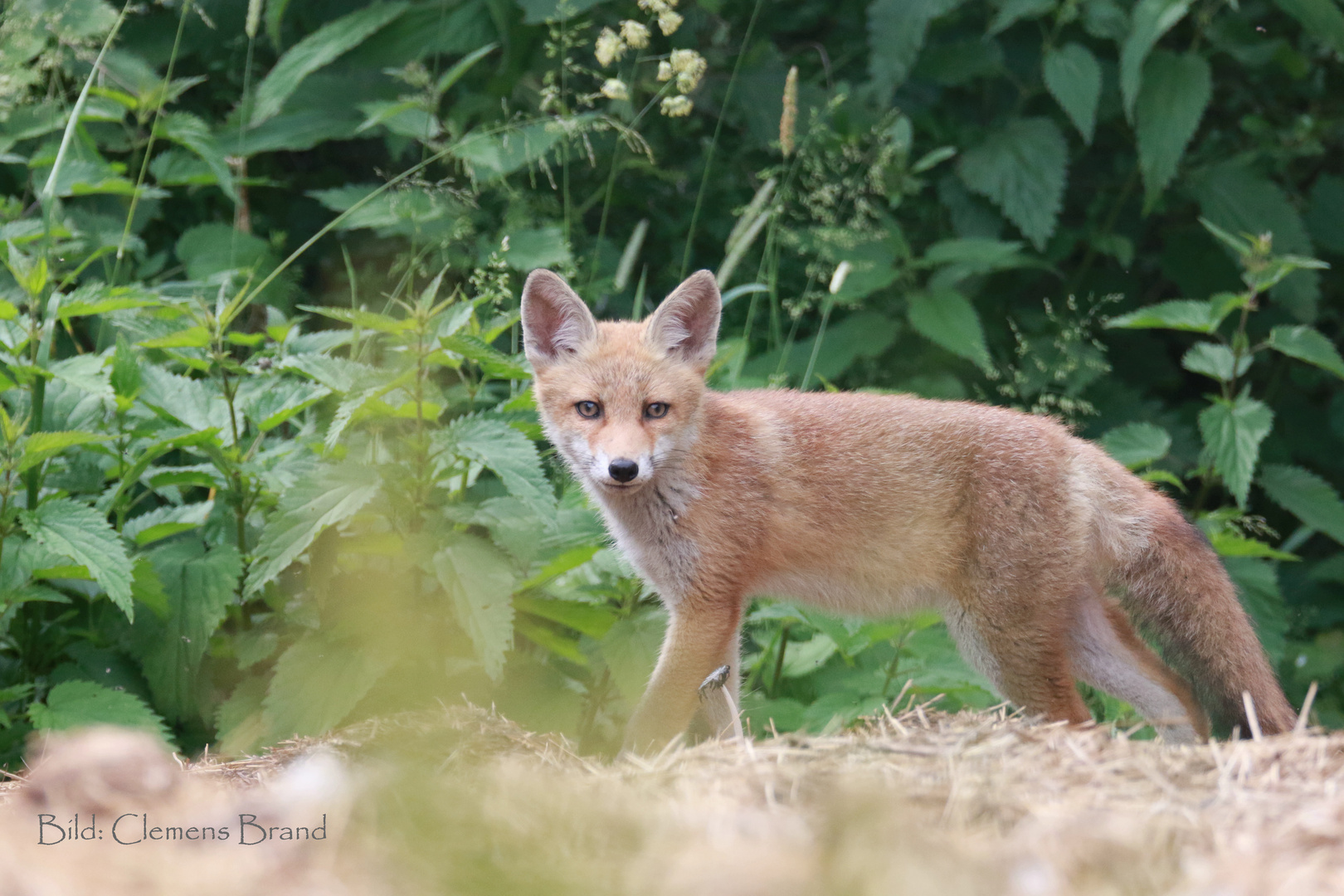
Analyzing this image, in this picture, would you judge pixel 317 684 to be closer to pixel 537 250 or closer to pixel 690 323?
pixel 690 323

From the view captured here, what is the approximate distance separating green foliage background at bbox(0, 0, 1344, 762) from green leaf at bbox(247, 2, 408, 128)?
0.03 meters

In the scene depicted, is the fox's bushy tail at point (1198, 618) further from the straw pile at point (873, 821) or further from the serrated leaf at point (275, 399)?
the serrated leaf at point (275, 399)

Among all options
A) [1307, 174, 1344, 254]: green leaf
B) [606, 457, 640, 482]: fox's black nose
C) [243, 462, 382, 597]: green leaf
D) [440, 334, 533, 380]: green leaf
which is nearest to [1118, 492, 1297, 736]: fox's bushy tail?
[606, 457, 640, 482]: fox's black nose

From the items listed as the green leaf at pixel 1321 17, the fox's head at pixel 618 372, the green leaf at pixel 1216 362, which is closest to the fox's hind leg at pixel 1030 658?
the fox's head at pixel 618 372

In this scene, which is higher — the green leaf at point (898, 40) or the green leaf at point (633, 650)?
the green leaf at point (898, 40)

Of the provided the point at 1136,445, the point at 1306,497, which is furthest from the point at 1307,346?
the point at 1136,445

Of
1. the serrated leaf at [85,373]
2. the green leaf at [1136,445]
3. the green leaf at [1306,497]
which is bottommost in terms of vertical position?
the green leaf at [1306,497]

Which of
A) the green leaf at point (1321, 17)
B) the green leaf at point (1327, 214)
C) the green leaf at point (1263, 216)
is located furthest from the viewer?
the green leaf at point (1327, 214)

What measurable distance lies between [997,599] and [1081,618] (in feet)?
1.36

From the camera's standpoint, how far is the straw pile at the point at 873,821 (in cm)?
143

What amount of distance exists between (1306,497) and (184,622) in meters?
4.59

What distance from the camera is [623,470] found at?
339 centimetres

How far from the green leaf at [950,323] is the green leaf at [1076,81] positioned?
0.89 meters

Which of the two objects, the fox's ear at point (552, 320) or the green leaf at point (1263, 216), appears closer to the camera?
the fox's ear at point (552, 320)
